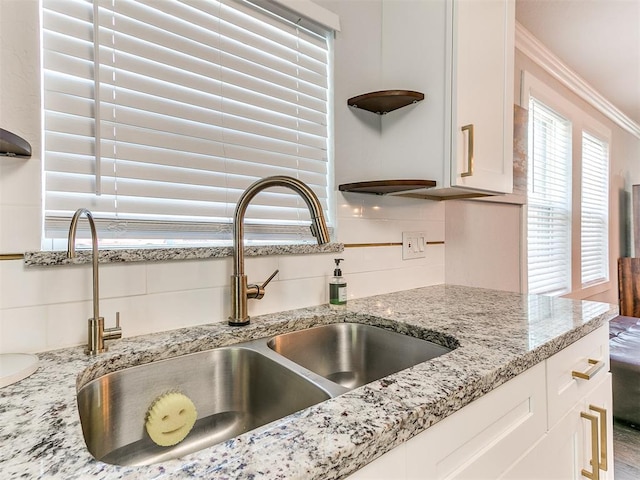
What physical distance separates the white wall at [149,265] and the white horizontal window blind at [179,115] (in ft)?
0.16

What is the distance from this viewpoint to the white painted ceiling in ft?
6.42

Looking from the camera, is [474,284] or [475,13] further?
[474,284]

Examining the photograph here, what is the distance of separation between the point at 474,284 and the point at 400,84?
1121 mm

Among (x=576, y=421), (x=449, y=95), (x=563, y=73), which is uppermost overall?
(x=563, y=73)

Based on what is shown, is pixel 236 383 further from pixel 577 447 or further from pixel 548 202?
pixel 548 202

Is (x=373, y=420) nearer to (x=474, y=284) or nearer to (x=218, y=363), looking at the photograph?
(x=218, y=363)

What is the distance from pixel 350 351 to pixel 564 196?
2.73 metres

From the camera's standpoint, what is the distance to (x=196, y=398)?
790mm

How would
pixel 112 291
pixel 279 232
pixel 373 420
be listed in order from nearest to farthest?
1. pixel 373 420
2. pixel 112 291
3. pixel 279 232

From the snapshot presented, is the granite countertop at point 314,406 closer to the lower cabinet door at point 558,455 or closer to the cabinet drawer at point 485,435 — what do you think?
the cabinet drawer at point 485,435

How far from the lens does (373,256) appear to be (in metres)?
1.38

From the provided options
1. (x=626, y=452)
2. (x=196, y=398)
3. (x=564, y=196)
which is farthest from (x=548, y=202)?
(x=196, y=398)

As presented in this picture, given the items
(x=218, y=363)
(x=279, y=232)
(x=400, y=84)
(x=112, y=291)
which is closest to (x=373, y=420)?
(x=218, y=363)

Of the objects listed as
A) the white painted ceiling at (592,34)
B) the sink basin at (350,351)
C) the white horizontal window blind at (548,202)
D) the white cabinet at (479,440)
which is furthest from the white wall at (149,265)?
the white horizontal window blind at (548,202)
